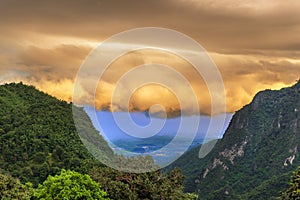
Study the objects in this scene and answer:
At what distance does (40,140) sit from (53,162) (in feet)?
19.4

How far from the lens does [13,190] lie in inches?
933

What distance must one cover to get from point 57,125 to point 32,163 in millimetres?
10006

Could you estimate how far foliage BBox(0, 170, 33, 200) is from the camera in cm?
2269

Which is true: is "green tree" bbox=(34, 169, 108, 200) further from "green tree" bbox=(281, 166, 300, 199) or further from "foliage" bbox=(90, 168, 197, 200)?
"green tree" bbox=(281, 166, 300, 199)

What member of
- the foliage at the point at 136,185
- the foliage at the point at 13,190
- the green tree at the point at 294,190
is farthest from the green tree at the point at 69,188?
the green tree at the point at 294,190

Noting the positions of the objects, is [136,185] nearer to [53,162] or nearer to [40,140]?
[53,162]

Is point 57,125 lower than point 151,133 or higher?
higher

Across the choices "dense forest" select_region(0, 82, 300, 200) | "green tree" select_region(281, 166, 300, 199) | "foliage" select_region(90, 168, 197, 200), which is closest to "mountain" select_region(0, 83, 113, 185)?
"dense forest" select_region(0, 82, 300, 200)

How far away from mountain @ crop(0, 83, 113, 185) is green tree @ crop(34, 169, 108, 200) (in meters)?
24.9

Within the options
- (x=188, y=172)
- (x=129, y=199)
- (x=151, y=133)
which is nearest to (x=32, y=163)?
(x=129, y=199)

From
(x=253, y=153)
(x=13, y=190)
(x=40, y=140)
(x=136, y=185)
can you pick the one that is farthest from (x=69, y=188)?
(x=253, y=153)

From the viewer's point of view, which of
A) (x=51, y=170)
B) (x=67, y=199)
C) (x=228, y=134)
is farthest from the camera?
(x=228, y=134)

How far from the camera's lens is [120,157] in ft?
84.1

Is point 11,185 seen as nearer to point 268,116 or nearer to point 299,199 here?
point 299,199
